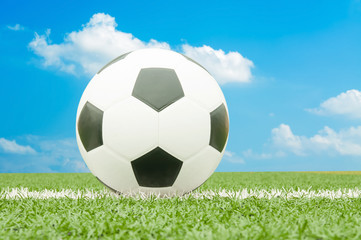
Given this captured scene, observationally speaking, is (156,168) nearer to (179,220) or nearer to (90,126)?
(90,126)

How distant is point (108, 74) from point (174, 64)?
784 millimetres

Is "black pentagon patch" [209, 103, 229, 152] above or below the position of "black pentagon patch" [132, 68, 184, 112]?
below

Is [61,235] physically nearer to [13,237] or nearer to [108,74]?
[13,237]

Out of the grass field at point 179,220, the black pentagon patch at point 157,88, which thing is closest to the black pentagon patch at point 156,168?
the grass field at point 179,220

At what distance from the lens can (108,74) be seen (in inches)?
165

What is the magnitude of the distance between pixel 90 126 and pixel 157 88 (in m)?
0.91

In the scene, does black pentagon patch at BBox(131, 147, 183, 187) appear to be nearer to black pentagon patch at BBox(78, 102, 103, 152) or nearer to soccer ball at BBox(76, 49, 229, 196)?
soccer ball at BBox(76, 49, 229, 196)

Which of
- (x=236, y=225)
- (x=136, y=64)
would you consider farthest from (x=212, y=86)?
(x=236, y=225)

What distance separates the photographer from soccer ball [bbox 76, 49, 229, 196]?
12.5 ft

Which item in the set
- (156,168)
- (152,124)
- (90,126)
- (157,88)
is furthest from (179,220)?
(90,126)

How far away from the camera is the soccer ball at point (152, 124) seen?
12.5 feet

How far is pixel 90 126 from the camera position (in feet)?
13.3

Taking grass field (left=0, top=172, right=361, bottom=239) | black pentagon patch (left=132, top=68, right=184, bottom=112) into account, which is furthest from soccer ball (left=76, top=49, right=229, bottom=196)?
grass field (left=0, top=172, right=361, bottom=239)

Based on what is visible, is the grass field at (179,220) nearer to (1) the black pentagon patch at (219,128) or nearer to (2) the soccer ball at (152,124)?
(2) the soccer ball at (152,124)
